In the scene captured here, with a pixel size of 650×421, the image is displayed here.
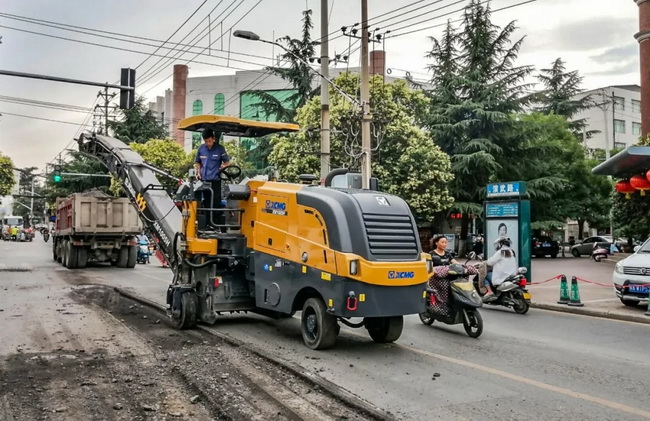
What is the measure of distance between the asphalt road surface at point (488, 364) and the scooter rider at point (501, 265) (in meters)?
1.05

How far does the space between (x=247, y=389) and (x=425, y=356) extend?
282 centimetres

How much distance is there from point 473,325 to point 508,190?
7.35 meters

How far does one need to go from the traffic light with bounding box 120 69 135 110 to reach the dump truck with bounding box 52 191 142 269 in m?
5.74

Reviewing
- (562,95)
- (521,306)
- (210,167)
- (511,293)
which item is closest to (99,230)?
(210,167)

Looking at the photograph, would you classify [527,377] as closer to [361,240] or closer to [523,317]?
[361,240]

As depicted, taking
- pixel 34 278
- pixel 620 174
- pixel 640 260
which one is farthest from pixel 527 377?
pixel 34 278

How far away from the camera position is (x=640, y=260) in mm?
12578

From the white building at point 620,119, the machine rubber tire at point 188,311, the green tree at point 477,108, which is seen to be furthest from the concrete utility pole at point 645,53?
the white building at point 620,119

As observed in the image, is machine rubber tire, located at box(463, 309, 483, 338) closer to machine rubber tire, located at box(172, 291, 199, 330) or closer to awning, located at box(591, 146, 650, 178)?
machine rubber tire, located at box(172, 291, 199, 330)

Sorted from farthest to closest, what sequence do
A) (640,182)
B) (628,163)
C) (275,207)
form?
(640,182)
(628,163)
(275,207)

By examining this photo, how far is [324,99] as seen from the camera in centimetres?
1869

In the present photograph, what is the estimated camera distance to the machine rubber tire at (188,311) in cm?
942

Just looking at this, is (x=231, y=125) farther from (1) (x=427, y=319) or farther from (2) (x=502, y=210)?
(2) (x=502, y=210)

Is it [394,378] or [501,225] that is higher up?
[501,225]
